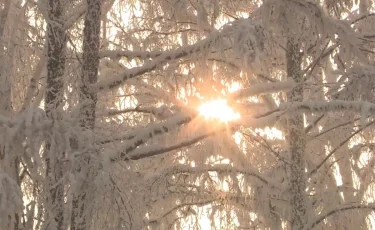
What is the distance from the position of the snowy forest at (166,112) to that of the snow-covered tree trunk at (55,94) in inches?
0.5

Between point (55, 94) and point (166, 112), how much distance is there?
2063 millimetres

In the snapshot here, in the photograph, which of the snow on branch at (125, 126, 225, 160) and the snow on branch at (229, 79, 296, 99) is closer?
the snow on branch at (125, 126, 225, 160)

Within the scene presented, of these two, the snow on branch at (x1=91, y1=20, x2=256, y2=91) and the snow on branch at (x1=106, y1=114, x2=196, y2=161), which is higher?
the snow on branch at (x1=91, y1=20, x2=256, y2=91)

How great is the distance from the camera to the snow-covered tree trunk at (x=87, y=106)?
176 inches

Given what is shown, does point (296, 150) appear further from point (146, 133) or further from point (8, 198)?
point (8, 198)

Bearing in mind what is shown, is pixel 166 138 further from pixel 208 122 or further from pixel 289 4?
pixel 289 4

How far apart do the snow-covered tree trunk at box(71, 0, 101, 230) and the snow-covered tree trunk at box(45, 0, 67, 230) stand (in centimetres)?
17

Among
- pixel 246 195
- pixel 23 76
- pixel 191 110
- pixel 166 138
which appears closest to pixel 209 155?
pixel 246 195

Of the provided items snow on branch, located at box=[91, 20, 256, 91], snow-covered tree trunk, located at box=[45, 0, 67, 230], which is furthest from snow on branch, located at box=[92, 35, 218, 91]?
snow-covered tree trunk, located at box=[45, 0, 67, 230]

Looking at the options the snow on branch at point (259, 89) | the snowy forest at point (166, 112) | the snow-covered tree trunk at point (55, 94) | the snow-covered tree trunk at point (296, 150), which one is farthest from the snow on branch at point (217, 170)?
the snow-covered tree trunk at point (55, 94)

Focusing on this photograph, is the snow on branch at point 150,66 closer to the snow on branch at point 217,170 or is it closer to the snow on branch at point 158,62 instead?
the snow on branch at point 158,62

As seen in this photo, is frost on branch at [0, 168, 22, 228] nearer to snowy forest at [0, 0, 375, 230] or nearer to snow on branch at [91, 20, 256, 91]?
snowy forest at [0, 0, 375, 230]

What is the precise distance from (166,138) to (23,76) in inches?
62.5

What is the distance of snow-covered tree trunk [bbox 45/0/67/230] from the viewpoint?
177 inches
